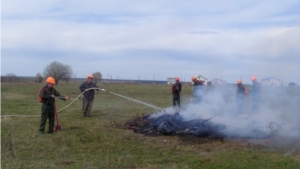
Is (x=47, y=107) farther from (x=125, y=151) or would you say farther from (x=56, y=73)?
(x=56, y=73)

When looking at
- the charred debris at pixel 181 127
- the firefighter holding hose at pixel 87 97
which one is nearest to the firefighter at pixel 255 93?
the charred debris at pixel 181 127

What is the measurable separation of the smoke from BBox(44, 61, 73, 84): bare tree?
6644 cm

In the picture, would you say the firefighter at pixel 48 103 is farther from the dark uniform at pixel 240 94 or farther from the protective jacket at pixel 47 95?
the dark uniform at pixel 240 94

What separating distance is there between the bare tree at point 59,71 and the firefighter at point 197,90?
6514cm

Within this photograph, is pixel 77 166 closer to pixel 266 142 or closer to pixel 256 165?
pixel 256 165

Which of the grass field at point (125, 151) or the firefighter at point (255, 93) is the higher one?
the firefighter at point (255, 93)

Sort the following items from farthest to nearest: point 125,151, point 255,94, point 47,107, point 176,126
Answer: point 255,94, point 47,107, point 176,126, point 125,151

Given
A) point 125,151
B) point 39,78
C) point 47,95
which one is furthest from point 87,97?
point 39,78

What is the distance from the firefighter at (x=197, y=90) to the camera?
15766 mm

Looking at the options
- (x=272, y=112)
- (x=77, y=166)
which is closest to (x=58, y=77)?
(x=272, y=112)

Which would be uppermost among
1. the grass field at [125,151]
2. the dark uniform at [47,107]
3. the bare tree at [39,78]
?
the bare tree at [39,78]

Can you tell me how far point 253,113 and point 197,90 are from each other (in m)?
2.86

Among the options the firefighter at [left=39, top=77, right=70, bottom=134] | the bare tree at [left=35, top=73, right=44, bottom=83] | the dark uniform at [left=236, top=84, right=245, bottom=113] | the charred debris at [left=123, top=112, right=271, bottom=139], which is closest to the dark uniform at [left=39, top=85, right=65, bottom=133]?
the firefighter at [left=39, top=77, right=70, bottom=134]

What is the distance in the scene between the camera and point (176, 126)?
11297 mm
